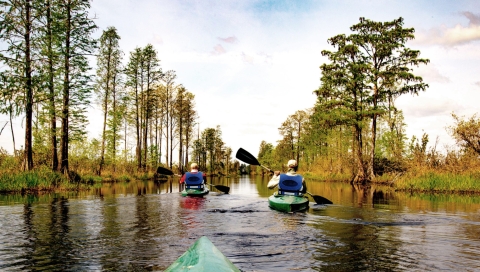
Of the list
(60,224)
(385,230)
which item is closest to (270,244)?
(385,230)

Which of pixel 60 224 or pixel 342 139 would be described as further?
pixel 342 139

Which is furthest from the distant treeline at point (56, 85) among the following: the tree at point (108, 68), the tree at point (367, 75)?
the tree at point (367, 75)

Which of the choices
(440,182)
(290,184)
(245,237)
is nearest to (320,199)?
(290,184)

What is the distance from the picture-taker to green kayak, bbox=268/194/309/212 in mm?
12492

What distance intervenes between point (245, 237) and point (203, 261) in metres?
5.89

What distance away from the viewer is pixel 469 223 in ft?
35.9

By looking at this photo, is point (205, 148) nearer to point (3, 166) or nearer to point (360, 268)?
point (3, 166)

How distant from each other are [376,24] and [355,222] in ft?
82.0

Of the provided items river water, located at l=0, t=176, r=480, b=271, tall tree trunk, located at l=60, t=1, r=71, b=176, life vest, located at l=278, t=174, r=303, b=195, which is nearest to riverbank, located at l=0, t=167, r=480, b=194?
tall tree trunk, located at l=60, t=1, r=71, b=176

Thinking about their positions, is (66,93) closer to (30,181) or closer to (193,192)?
(30,181)

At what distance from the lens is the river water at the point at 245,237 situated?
21.3 feet

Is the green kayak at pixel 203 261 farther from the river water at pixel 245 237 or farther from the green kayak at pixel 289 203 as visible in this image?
the green kayak at pixel 289 203

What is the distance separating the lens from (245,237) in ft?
28.5

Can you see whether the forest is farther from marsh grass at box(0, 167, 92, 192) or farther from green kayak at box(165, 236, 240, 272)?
green kayak at box(165, 236, 240, 272)
